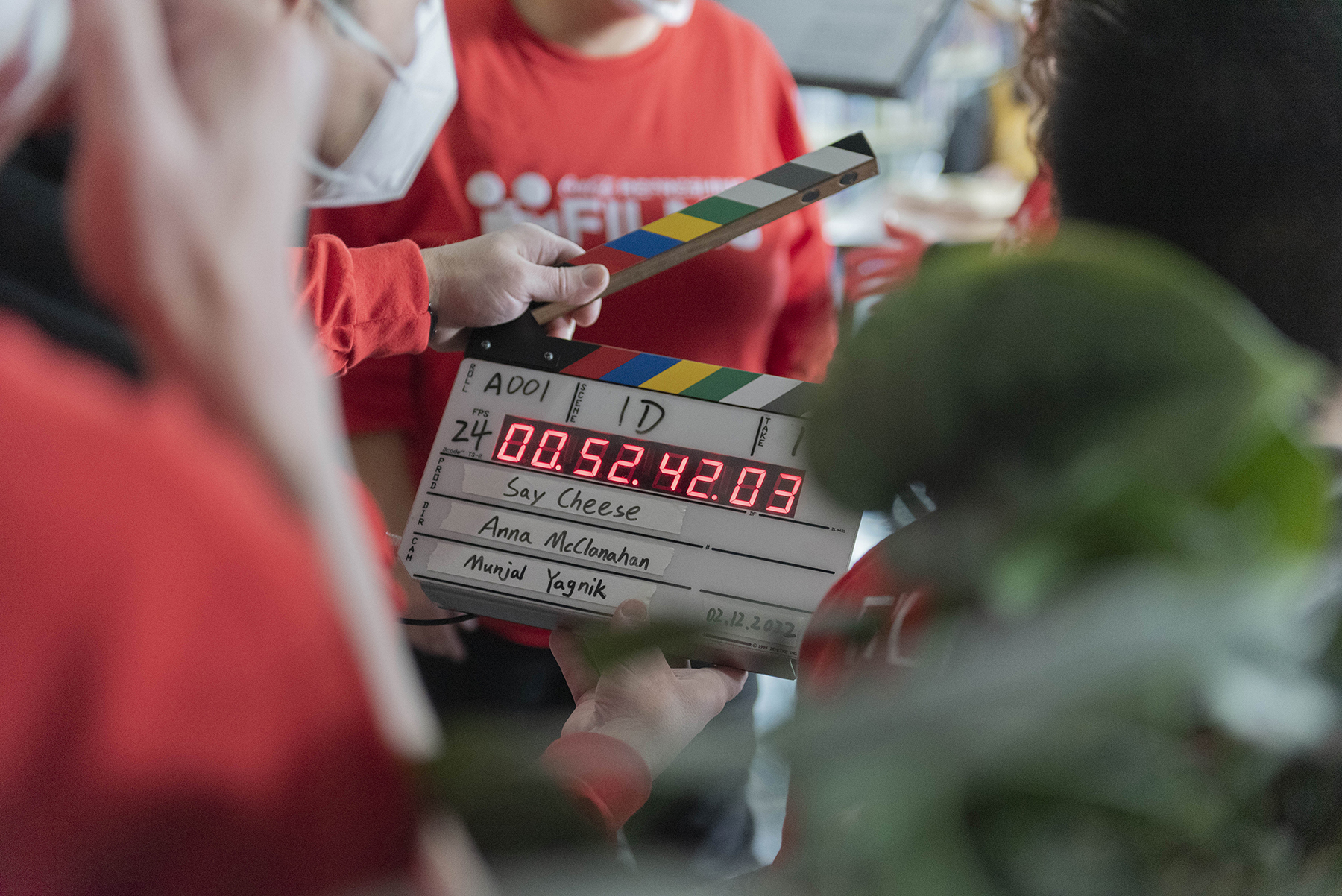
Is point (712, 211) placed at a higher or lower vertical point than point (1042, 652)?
lower

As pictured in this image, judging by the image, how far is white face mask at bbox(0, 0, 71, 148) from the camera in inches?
10.4

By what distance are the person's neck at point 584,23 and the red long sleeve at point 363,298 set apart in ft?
1.41

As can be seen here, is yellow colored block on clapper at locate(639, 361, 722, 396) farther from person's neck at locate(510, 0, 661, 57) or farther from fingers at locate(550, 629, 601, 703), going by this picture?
person's neck at locate(510, 0, 661, 57)

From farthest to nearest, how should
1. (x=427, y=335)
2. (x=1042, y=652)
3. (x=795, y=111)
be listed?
(x=795, y=111), (x=427, y=335), (x=1042, y=652)

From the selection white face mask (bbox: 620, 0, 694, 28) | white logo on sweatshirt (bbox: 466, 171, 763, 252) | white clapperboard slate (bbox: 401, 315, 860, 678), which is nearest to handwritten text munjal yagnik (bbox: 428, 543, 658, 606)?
white clapperboard slate (bbox: 401, 315, 860, 678)

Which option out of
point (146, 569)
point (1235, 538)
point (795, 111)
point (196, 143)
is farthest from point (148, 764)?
point (795, 111)

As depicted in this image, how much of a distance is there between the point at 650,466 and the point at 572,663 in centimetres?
20

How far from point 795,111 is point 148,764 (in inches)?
49.0

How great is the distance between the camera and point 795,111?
129 centimetres

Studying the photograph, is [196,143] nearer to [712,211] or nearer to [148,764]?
[148,764]

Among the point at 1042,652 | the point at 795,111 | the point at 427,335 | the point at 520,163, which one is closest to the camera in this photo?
the point at 1042,652

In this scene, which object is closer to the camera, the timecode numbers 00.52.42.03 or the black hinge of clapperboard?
the timecode numbers 00.52.42.03

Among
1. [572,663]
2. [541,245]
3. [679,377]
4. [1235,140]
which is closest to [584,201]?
[541,245]

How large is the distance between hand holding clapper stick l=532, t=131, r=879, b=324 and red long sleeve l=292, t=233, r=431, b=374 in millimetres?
126
